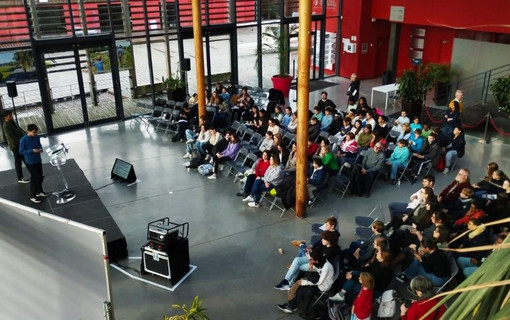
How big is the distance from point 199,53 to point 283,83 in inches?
241

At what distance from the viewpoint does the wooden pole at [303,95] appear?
787 centimetres

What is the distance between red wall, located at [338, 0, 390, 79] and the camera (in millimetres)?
19656

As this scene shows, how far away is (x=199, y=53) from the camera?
1254 centimetres

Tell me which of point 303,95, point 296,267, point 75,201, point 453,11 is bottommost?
point 75,201

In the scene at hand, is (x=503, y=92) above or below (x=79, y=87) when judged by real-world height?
above

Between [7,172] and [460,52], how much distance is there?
14.5m

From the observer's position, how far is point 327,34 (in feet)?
68.7

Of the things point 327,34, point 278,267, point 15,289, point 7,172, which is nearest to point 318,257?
point 278,267

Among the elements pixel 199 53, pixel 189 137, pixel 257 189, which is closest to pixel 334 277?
pixel 257 189

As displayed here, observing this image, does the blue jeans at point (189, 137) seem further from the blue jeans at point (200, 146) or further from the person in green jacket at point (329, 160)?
the person in green jacket at point (329, 160)

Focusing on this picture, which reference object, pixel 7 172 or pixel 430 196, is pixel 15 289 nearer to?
pixel 430 196

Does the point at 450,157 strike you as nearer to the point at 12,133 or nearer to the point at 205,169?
the point at 205,169

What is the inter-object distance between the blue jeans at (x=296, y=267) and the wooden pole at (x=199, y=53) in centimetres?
691

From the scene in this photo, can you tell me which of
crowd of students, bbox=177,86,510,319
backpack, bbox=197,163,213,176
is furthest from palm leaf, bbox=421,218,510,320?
backpack, bbox=197,163,213,176
